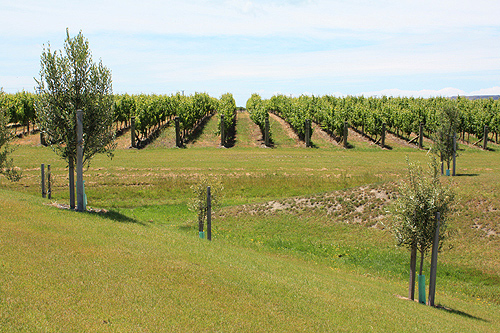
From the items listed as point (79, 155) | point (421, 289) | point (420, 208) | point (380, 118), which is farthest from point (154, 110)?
point (421, 289)

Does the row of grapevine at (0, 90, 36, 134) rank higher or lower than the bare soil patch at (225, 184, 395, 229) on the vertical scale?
higher

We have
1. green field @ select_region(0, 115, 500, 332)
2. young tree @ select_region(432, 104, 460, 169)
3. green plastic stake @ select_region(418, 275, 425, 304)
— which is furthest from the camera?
young tree @ select_region(432, 104, 460, 169)

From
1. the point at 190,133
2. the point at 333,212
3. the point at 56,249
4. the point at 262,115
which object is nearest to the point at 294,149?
the point at 262,115

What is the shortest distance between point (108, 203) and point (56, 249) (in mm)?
18840

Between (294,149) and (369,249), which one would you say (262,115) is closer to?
(294,149)

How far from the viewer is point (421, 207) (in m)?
14.4

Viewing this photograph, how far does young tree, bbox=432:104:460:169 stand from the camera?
3206 cm

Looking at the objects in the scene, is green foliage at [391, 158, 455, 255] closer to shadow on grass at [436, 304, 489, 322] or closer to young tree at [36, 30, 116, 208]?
shadow on grass at [436, 304, 489, 322]

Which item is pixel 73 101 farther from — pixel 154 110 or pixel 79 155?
pixel 154 110

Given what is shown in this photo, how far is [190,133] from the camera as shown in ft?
212

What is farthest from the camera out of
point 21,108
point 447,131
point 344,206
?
point 21,108

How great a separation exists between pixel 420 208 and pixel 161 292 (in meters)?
9.59

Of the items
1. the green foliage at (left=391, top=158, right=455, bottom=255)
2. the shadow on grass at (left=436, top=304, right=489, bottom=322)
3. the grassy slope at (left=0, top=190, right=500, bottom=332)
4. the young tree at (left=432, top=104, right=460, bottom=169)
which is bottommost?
the shadow on grass at (left=436, top=304, right=489, bottom=322)

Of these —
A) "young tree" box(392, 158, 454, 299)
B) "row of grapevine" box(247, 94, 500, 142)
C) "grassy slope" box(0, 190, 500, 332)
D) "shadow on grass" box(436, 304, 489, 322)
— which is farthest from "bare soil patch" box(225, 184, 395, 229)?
"row of grapevine" box(247, 94, 500, 142)
